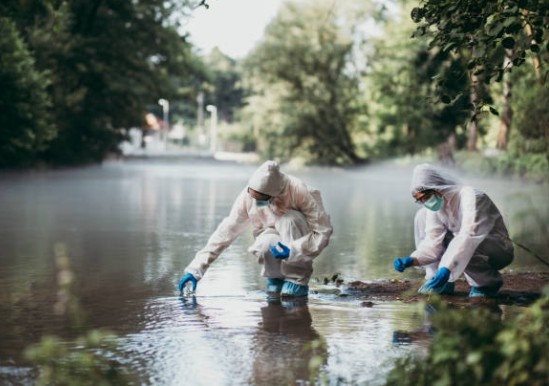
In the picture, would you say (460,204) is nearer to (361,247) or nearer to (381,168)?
(361,247)

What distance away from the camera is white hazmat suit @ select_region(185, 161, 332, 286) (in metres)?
8.62

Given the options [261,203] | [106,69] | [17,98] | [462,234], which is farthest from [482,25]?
[106,69]

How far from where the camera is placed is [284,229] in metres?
8.71

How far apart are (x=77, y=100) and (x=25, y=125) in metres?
9.09

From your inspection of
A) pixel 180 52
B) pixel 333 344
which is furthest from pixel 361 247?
pixel 180 52

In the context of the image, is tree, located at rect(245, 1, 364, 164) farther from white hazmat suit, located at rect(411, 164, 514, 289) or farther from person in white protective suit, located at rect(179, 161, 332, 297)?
white hazmat suit, located at rect(411, 164, 514, 289)

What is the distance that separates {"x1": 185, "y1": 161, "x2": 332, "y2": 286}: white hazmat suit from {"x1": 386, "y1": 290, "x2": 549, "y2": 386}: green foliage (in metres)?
4.22

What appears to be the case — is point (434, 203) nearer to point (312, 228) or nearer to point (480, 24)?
point (312, 228)

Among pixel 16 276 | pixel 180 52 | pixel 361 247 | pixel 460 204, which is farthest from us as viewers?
pixel 180 52

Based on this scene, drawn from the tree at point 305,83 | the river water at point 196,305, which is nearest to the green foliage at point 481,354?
the river water at point 196,305

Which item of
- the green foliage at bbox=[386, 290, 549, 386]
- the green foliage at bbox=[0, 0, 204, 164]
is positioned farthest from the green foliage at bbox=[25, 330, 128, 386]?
the green foliage at bbox=[0, 0, 204, 164]

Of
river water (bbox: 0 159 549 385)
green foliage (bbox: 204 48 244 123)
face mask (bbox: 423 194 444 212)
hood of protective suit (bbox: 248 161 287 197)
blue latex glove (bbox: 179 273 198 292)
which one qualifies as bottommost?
river water (bbox: 0 159 549 385)

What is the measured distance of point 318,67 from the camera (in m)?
58.4

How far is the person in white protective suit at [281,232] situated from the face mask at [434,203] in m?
0.89
